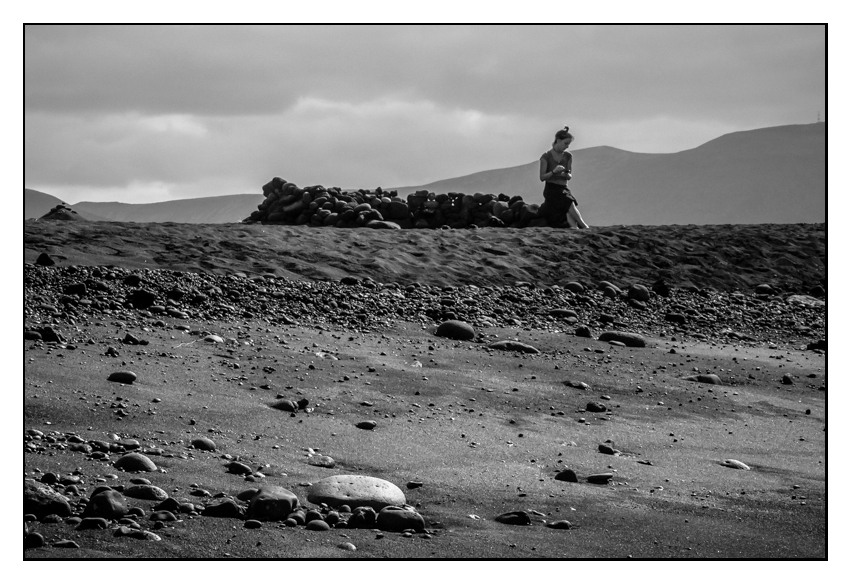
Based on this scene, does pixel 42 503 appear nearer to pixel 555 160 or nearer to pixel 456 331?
pixel 456 331

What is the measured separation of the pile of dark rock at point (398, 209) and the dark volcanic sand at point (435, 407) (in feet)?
17.1

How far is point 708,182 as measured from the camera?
6675 centimetres

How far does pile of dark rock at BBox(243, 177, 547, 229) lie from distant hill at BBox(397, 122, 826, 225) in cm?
3179

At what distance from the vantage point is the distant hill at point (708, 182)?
193ft

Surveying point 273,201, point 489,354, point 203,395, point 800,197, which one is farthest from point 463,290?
point 800,197

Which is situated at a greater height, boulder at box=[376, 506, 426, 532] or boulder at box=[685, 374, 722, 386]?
boulder at box=[685, 374, 722, 386]

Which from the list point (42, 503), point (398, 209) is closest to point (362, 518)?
point (42, 503)

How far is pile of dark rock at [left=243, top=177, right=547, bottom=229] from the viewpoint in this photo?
20.2 m

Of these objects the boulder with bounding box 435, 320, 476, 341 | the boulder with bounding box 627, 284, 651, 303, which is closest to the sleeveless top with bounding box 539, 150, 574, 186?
the boulder with bounding box 627, 284, 651, 303

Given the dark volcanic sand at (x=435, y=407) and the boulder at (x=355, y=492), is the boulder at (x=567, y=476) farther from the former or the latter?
the boulder at (x=355, y=492)

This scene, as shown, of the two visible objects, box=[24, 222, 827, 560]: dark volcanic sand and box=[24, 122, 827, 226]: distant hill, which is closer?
box=[24, 222, 827, 560]: dark volcanic sand

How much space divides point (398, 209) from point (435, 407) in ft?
45.8

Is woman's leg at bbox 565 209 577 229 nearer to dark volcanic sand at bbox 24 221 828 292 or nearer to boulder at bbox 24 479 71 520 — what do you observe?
dark volcanic sand at bbox 24 221 828 292

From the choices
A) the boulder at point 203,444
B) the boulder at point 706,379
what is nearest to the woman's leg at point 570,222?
the boulder at point 706,379
